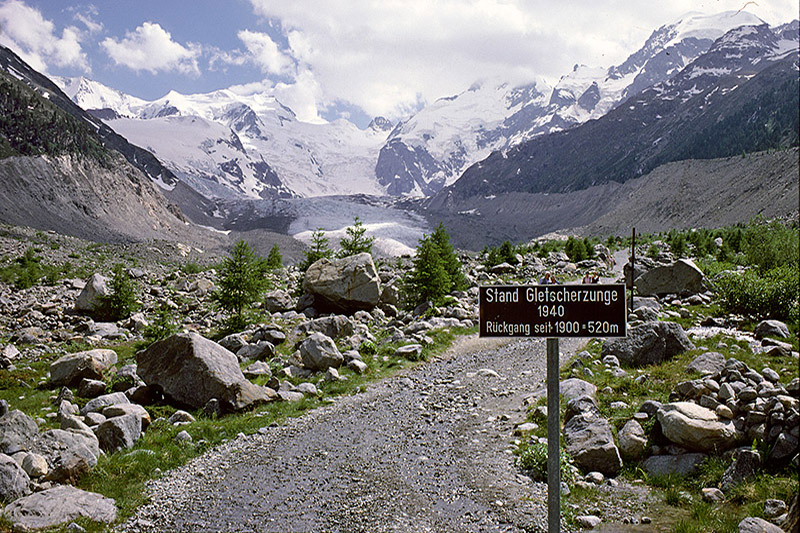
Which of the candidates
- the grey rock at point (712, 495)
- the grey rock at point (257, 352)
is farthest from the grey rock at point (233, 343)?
the grey rock at point (712, 495)

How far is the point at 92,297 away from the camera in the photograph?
22.2 metres

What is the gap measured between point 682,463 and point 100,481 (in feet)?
27.0

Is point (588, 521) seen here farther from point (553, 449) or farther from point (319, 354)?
point (319, 354)

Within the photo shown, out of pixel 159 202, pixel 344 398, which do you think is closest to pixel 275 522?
pixel 344 398

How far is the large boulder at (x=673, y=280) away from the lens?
68.2ft

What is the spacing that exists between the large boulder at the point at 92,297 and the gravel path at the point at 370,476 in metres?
16.0

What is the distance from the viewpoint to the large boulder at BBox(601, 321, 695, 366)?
37.0 ft

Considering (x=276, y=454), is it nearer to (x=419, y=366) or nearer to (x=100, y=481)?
(x=100, y=481)

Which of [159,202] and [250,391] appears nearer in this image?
[250,391]

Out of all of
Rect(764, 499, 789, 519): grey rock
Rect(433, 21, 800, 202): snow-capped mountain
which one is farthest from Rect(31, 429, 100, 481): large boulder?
Rect(433, 21, 800, 202): snow-capped mountain

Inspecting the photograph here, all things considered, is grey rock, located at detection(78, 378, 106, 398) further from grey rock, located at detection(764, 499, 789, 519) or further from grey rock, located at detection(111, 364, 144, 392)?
grey rock, located at detection(764, 499, 789, 519)

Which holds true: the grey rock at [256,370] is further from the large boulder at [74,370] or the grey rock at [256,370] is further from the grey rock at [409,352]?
the grey rock at [409,352]

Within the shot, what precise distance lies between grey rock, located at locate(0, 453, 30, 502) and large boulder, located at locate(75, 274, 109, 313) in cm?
1710

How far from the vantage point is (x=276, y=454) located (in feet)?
28.1
